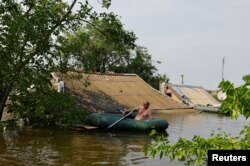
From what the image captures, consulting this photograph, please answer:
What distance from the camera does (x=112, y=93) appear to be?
29.7 meters

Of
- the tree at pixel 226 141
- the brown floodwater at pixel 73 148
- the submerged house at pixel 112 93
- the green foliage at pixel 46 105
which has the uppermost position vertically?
the submerged house at pixel 112 93

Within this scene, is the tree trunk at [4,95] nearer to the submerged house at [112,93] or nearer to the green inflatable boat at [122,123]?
the green inflatable boat at [122,123]

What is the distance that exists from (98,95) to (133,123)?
27.6 feet

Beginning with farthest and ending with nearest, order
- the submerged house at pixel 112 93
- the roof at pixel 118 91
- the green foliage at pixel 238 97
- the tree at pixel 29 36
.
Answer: the roof at pixel 118 91 < the submerged house at pixel 112 93 < the tree at pixel 29 36 < the green foliage at pixel 238 97

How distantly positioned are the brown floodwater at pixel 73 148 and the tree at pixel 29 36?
2.03 m

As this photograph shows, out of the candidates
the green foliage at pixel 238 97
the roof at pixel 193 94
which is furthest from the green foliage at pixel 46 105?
the roof at pixel 193 94

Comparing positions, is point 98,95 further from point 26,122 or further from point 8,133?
point 8,133

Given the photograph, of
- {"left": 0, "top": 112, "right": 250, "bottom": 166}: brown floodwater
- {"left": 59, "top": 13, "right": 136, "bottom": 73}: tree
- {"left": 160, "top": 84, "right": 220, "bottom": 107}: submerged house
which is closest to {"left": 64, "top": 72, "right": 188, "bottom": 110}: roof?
{"left": 160, "top": 84, "right": 220, "bottom": 107}: submerged house

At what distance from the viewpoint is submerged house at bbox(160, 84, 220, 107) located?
142 feet

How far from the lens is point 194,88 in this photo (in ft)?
163

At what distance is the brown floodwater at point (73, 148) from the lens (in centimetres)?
1231

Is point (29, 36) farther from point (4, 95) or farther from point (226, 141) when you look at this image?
point (226, 141)

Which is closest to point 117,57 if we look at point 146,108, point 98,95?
point 98,95

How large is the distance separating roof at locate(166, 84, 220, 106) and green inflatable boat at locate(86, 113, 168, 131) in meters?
23.1
